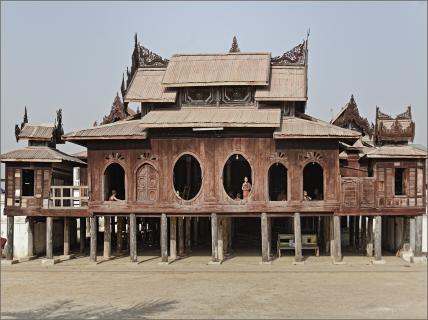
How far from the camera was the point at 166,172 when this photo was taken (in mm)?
31016

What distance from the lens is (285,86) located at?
32.3 meters

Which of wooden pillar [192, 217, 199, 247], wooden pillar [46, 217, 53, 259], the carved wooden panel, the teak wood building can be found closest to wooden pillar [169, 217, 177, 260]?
the teak wood building

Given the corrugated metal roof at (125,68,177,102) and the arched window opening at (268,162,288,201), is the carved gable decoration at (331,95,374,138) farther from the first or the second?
the corrugated metal roof at (125,68,177,102)

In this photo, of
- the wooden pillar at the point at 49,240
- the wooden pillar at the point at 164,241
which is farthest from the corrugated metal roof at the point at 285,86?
the wooden pillar at the point at 49,240

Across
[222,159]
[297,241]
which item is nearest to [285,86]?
[222,159]

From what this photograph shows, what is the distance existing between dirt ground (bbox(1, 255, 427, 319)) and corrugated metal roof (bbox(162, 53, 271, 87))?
8.01 meters

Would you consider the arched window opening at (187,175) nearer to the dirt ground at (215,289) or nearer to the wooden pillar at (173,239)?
the wooden pillar at (173,239)

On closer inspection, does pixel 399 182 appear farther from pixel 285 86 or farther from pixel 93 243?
pixel 93 243

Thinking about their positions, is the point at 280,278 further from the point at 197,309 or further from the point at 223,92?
the point at 223,92

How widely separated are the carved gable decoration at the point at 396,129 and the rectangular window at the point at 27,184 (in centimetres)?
1639

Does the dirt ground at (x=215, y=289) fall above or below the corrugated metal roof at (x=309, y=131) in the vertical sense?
below

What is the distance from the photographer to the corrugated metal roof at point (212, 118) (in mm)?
29641

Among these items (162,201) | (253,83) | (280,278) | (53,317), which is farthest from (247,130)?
(53,317)

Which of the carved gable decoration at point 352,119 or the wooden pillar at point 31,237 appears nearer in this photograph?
the wooden pillar at point 31,237
